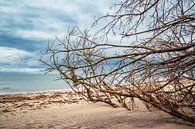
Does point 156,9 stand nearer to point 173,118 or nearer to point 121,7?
point 121,7

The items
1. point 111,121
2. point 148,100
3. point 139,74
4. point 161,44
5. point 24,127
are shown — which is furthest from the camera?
point 24,127

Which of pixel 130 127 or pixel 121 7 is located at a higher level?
pixel 121 7

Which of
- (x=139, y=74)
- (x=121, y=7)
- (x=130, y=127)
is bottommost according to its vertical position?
(x=130, y=127)

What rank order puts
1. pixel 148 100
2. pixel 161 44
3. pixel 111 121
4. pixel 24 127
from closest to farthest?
pixel 161 44, pixel 148 100, pixel 111 121, pixel 24 127

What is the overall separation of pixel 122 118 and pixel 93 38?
311cm

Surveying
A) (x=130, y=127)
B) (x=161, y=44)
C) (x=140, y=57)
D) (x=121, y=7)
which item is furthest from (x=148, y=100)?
(x=121, y=7)

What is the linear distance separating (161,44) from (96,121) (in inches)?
111

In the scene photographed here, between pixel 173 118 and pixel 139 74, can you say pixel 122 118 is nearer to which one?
pixel 173 118

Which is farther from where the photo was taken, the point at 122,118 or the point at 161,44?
the point at 122,118

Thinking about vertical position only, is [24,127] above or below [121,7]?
below

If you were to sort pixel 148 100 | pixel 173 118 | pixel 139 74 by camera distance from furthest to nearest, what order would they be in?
pixel 173 118 → pixel 148 100 → pixel 139 74

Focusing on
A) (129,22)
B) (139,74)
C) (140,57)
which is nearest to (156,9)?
(129,22)

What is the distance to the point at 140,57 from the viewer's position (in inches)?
170

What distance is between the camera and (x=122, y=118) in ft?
23.5
